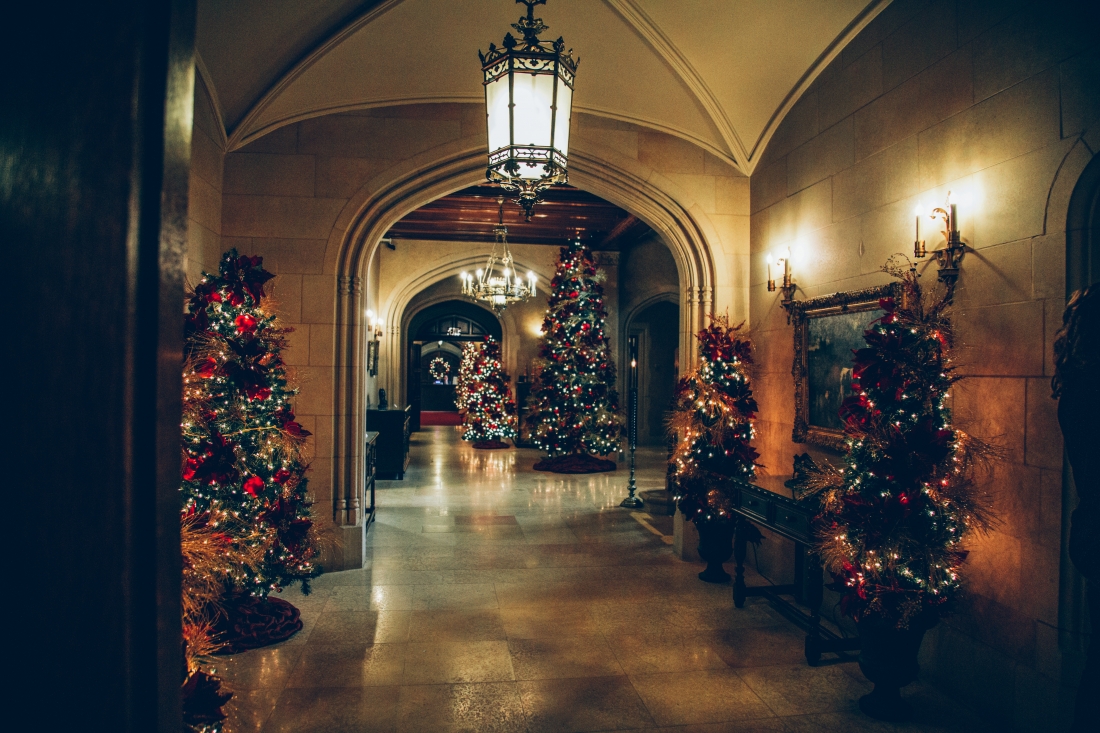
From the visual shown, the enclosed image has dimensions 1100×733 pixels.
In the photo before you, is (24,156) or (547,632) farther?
(547,632)

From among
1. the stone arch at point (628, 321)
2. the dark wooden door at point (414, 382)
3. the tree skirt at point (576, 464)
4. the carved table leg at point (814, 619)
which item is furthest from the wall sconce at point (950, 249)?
the dark wooden door at point (414, 382)

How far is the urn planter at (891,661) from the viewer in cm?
293

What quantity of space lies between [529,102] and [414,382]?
14985mm

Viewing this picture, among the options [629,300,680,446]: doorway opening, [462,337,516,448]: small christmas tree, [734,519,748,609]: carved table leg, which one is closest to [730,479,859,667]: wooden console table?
[734,519,748,609]: carved table leg

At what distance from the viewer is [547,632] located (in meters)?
3.87

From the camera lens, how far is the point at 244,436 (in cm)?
356

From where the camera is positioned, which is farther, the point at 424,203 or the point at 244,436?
the point at 424,203

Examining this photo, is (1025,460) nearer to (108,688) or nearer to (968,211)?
(968,211)

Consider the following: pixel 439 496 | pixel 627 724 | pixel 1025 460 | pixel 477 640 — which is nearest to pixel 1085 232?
pixel 1025 460

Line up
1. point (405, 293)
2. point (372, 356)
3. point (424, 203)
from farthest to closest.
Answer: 1. point (405, 293)
2. point (372, 356)
3. point (424, 203)

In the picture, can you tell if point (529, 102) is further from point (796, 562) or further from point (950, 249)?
point (796, 562)

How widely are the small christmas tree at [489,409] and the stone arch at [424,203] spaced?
8.60 m

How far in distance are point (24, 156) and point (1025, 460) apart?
3.53m

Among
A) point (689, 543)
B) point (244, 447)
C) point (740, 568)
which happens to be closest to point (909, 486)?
point (740, 568)
